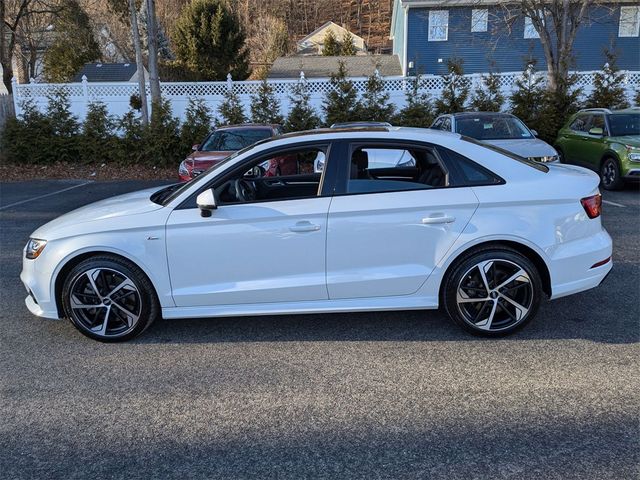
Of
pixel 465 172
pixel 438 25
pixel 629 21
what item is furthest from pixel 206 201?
pixel 629 21

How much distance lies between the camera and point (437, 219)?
406cm

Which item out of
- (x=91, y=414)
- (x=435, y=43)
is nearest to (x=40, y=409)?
(x=91, y=414)

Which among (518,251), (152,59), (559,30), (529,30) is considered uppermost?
(529,30)

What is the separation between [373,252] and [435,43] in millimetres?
27518

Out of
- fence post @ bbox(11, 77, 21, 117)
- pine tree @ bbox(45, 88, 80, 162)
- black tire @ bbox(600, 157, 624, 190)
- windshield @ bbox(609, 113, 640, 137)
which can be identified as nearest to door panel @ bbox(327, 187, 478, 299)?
black tire @ bbox(600, 157, 624, 190)

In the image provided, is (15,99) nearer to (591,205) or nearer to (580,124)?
(580,124)

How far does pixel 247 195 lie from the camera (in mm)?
4629

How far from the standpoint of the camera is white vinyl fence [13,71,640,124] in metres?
16.7

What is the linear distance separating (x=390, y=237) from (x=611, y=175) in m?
8.55

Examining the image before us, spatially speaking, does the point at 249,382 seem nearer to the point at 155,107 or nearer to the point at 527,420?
the point at 527,420

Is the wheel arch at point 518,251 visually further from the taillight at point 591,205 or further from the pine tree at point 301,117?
the pine tree at point 301,117

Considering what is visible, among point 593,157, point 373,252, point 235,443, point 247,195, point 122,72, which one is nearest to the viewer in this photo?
point 235,443

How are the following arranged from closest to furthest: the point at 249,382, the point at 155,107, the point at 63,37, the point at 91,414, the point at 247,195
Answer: the point at 91,414 < the point at 249,382 < the point at 247,195 < the point at 155,107 < the point at 63,37

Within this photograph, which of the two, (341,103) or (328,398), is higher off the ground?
(341,103)
